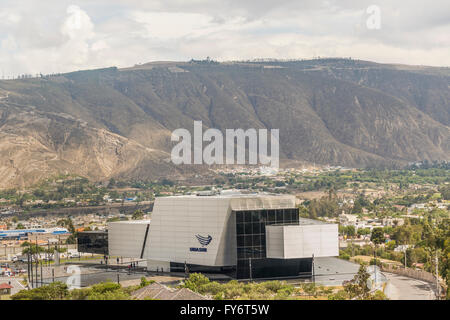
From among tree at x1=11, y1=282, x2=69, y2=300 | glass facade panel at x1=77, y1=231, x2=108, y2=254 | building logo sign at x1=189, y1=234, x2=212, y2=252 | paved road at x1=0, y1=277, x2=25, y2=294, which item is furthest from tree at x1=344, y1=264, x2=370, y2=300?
glass facade panel at x1=77, y1=231, x2=108, y2=254

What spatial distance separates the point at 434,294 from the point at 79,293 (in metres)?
26.7

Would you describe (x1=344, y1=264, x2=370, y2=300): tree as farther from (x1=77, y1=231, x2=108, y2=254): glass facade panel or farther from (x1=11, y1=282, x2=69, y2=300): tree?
(x1=77, y1=231, x2=108, y2=254): glass facade panel

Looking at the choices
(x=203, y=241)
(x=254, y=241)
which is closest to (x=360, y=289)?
(x=254, y=241)

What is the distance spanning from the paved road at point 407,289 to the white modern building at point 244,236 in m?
6.03

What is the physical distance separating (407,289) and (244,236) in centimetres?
1436

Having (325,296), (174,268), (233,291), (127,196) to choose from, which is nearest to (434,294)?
(325,296)

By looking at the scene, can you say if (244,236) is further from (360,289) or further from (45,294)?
(45,294)

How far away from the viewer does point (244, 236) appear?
60656 mm

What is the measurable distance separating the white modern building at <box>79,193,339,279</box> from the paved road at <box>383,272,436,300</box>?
19.8 ft

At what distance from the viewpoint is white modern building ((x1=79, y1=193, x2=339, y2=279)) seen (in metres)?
59.3

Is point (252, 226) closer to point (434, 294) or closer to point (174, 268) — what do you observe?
point (174, 268)

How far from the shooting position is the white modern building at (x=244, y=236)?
194ft

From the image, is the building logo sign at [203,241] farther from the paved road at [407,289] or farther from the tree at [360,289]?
the tree at [360,289]
